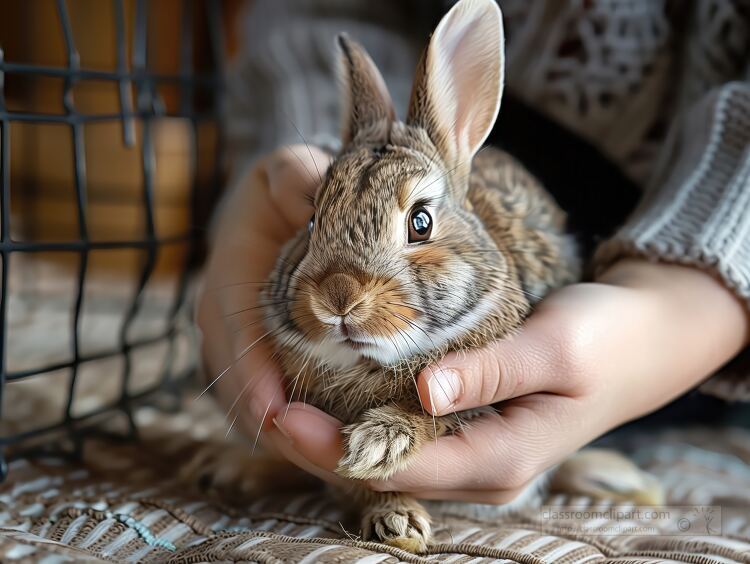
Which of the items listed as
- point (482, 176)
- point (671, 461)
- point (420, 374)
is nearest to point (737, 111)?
point (482, 176)

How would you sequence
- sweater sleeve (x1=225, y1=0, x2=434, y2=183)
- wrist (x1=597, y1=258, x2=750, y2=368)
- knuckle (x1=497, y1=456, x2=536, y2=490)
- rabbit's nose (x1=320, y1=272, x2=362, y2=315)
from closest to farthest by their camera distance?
rabbit's nose (x1=320, y1=272, x2=362, y2=315), knuckle (x1=497, y1=456, x2=536, y2=490), wrist (x1=597, y1=258, x2=750, y2=368), sweater sleeve (x1=225, y1=0, x2=434, y2=183)

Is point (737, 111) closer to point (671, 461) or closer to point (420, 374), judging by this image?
point (671, 461)

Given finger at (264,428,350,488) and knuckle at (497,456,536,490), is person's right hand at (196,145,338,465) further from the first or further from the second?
knuckle at (497,456,536,490)

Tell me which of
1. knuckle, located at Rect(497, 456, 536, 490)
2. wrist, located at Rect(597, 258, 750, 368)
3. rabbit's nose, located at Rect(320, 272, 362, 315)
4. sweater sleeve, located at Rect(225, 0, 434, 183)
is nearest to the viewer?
rabbit's nose, located at Rect(320, 272, 362, 315)

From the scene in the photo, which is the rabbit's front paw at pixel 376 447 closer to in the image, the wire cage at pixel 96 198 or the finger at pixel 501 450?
the finger at pixel 501 450

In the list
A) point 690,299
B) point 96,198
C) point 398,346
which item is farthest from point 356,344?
point 96,198

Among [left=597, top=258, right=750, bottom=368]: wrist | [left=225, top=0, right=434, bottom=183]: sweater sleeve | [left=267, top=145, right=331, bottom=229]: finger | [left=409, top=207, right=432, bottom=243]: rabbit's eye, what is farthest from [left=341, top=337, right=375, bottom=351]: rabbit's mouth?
[left=225, top=0, right=434, bottom=183]: sweater sleeve

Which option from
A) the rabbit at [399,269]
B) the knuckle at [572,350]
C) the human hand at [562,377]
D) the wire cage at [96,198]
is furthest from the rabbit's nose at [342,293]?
the wire cage at [96,198]

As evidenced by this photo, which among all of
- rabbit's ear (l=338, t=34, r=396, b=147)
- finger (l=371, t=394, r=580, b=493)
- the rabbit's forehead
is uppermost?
rabbit's ear (l=338, t=34, r=396, b=147)
